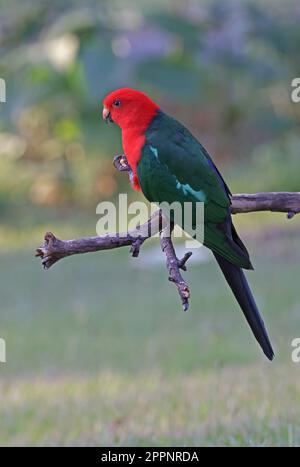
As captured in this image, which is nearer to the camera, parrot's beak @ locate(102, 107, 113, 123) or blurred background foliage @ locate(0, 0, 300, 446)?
parrot's beak @ locate(102, 107, 113, 123)

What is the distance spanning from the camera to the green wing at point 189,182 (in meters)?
3.38

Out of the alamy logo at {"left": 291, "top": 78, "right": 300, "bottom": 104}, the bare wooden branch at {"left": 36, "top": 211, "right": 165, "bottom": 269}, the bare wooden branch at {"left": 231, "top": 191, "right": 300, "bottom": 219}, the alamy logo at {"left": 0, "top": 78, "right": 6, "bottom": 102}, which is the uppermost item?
the alamy logo at {"left": 291, "top": 78, "right": 300, "bottom": 104}

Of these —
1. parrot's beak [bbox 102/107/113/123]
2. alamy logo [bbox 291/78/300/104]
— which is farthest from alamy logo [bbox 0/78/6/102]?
parrot's beak [bbox 102/107/113/123]

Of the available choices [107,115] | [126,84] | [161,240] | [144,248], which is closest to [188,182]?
Answer: [161,240]

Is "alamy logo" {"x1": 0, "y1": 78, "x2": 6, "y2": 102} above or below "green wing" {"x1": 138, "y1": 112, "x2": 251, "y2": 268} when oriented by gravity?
above

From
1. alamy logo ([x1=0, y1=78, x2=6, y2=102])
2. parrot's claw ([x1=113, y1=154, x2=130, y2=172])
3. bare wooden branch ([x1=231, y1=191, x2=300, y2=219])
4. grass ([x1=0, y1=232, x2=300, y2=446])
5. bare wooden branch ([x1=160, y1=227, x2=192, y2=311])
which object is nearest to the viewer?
bare wooden branch ([x1=160, y1=227, x2=192, y2=311])

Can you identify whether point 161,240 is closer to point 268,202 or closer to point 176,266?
point 176,266

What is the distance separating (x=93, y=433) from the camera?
464cm

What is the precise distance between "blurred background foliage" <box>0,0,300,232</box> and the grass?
97.5 inches

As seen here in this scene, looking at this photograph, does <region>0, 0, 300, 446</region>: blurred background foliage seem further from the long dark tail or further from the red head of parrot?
the red head of parrot

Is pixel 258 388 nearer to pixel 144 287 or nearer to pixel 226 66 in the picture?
pixel 144 287

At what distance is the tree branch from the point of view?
328cm

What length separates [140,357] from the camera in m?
6.78

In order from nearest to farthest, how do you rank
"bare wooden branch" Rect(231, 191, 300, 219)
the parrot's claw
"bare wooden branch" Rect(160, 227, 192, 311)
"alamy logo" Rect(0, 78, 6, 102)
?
"bare wooden branch" Rect(160, 227, 192, 311)
"bare wooden branch" Rect(231, 191, 300, 219)
the parrot's claw
"alamy logo" Rect(0, 78, 6, 102)
